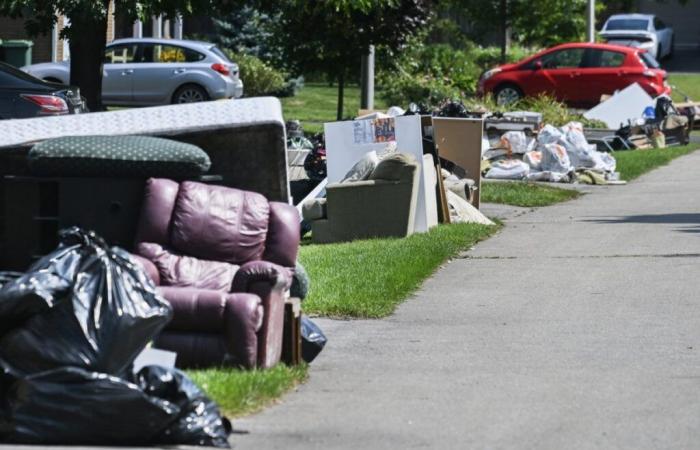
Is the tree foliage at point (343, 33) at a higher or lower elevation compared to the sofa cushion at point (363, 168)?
higher

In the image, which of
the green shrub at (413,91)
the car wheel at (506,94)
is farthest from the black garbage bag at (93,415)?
the car wheel at (506,94)

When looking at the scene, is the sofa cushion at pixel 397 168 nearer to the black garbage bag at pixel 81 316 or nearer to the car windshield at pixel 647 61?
the black garbage bag at pixel 81 316

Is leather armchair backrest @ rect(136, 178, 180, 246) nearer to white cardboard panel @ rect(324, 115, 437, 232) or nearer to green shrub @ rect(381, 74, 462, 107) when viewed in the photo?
white cardboard panel @ rect(324, 115, 437, 232)

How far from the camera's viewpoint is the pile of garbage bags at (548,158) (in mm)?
21188

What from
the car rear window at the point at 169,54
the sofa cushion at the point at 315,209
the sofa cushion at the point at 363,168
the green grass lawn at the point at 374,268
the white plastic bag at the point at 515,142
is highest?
the car rear window at the point at 169,54

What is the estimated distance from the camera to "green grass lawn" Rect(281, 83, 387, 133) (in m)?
32.0

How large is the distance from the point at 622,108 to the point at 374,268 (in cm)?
1793

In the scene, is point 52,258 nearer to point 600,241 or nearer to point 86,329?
point 86,329

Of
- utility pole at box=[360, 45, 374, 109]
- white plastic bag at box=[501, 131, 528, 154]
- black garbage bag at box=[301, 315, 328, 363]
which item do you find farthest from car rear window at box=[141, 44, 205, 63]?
black garbage bag at box=[301, 315, 328, 363]

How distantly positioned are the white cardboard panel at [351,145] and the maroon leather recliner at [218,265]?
670cm

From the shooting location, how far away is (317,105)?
36031mm

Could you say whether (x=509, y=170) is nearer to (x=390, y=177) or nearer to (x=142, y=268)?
(x=390, y=177)

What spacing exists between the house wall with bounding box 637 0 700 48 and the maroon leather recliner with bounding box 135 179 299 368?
5117cm

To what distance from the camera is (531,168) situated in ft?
70.6
